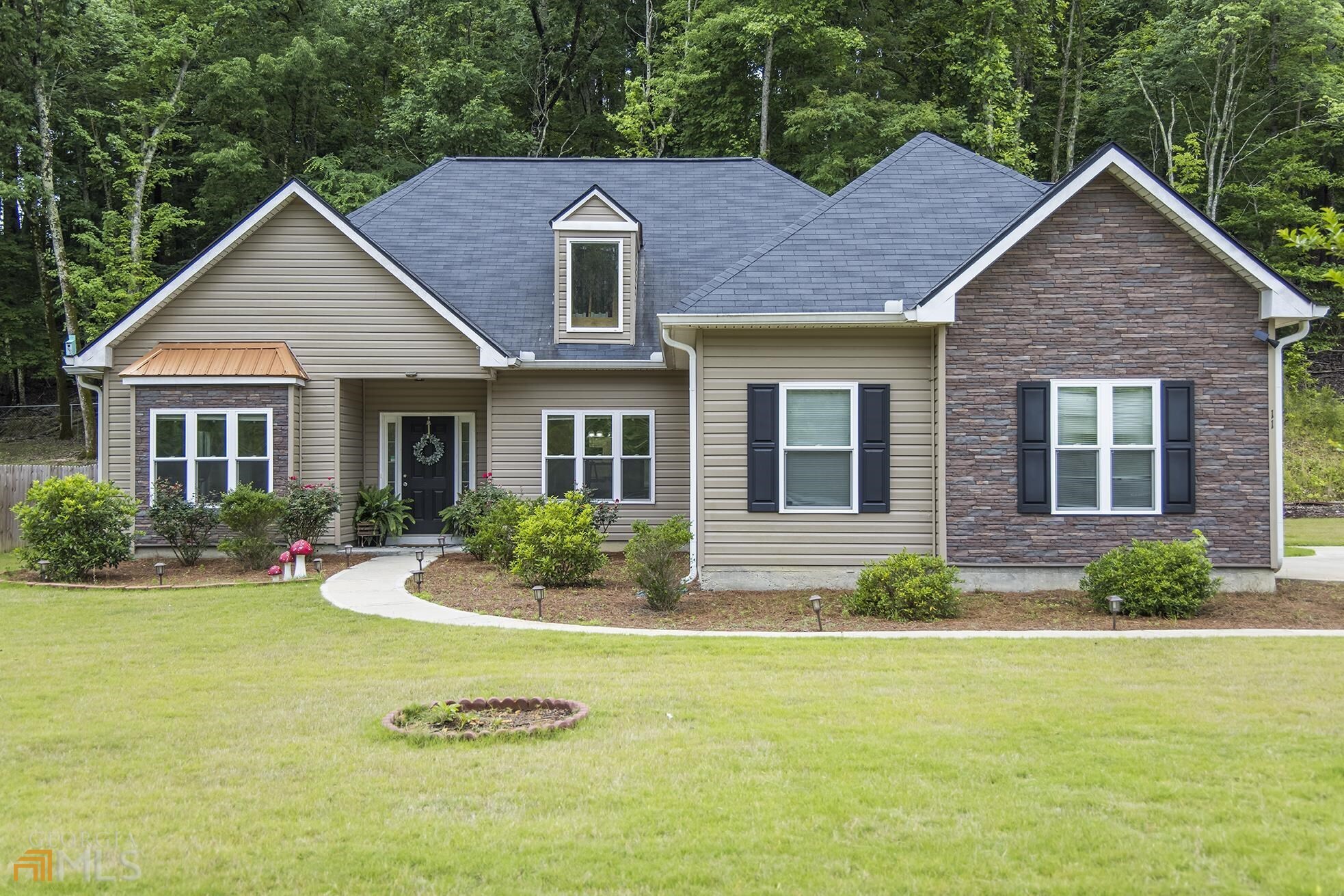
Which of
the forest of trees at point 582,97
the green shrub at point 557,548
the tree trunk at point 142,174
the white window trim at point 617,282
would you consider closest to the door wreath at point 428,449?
the white window trim at point 617,282

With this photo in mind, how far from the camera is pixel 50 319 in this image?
3359 centimetres

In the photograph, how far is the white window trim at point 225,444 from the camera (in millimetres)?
16297

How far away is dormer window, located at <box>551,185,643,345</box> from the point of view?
17844 mm

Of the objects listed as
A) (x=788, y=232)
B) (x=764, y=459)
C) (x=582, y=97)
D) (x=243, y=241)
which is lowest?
(x=764, y=459)

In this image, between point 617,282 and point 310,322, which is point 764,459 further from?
point 310,322

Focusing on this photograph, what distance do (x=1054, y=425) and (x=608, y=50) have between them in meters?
27.3

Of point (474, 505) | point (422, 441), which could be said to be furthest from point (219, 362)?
point (474, 505)

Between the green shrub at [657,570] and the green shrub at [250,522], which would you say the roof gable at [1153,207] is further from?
the green shrub at [250,522]

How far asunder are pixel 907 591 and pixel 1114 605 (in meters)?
2.01

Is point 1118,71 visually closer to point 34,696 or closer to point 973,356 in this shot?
point 973,356

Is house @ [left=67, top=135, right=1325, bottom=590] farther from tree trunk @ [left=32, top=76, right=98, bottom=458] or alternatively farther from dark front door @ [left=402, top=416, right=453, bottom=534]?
tree trunk @ [left=32, top=76, right=98, bottom=458]

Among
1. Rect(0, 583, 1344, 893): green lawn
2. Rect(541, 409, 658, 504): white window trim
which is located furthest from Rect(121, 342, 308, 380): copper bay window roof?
Rect(0, 583, 1344, 893): green lawn

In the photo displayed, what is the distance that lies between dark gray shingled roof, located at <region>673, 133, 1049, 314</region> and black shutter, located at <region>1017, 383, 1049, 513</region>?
181 cm

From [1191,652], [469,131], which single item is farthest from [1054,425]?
[469,131]
